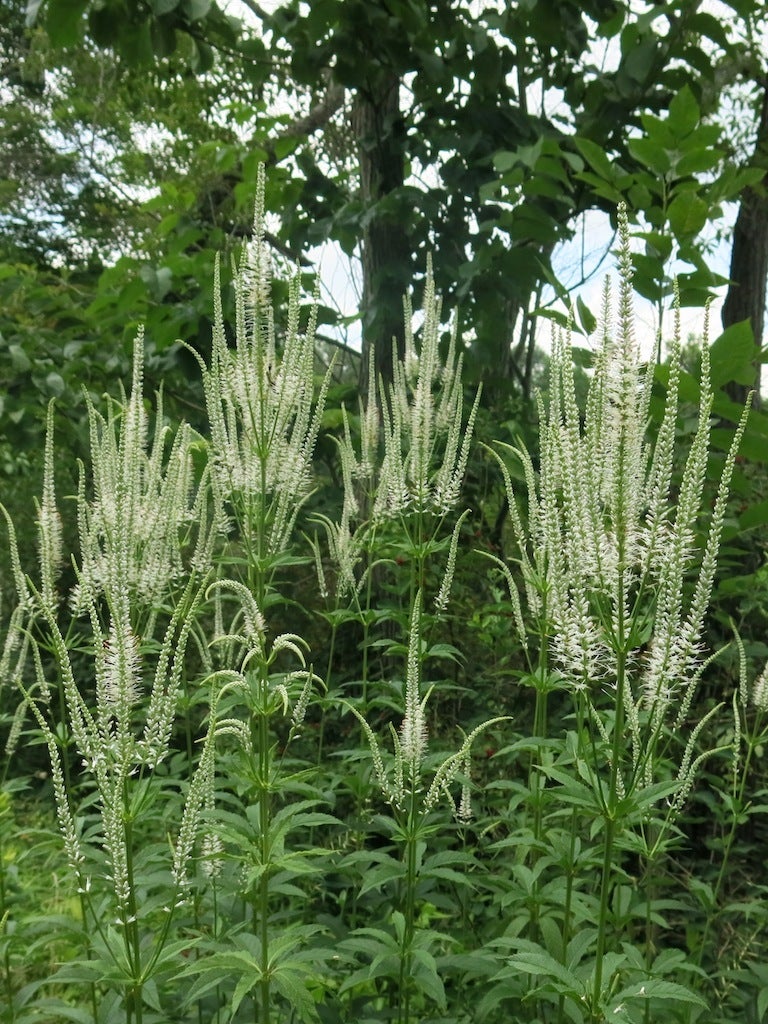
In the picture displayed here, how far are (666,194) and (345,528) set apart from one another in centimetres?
225

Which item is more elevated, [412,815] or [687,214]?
[687,214]

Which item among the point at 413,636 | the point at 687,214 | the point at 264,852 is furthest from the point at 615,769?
the point at 687,214

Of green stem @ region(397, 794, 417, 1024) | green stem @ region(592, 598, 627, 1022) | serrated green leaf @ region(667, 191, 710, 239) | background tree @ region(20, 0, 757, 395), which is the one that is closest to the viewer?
green stem @ region(592, 598, 627, 1022)

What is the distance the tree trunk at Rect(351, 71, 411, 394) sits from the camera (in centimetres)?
612

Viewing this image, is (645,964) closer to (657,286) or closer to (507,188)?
(657,286)

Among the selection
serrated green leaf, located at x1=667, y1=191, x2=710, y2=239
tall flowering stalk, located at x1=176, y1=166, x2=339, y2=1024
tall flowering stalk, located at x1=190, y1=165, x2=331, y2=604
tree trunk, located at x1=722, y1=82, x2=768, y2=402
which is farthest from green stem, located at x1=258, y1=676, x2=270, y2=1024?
tree trunk, located at x1=722, y1=82, x2=768, y2=402

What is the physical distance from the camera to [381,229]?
21.3ft

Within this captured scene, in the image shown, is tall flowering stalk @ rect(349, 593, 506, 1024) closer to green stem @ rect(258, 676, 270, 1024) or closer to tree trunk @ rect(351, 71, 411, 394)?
green stem @ rect(258, 676, 270, 1024)

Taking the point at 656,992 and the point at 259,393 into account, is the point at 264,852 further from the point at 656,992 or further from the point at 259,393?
the point at 259,393

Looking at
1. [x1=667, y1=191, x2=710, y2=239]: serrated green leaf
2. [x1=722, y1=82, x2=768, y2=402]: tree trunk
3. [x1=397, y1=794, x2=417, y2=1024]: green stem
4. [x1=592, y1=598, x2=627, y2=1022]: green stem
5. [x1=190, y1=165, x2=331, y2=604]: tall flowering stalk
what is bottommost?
[x1=397, y1=794, x2=417, y2=1024]: green stem

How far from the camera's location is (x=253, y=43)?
6371 millimetres

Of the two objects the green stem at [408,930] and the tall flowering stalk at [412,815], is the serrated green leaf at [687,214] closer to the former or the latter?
the tall flowering stalk at [412,815]

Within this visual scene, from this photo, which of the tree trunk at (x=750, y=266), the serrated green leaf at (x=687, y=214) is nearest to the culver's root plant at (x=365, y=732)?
the serrated green leaf at (x=687, y=214)

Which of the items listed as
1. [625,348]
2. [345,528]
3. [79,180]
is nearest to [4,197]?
[79,180]
